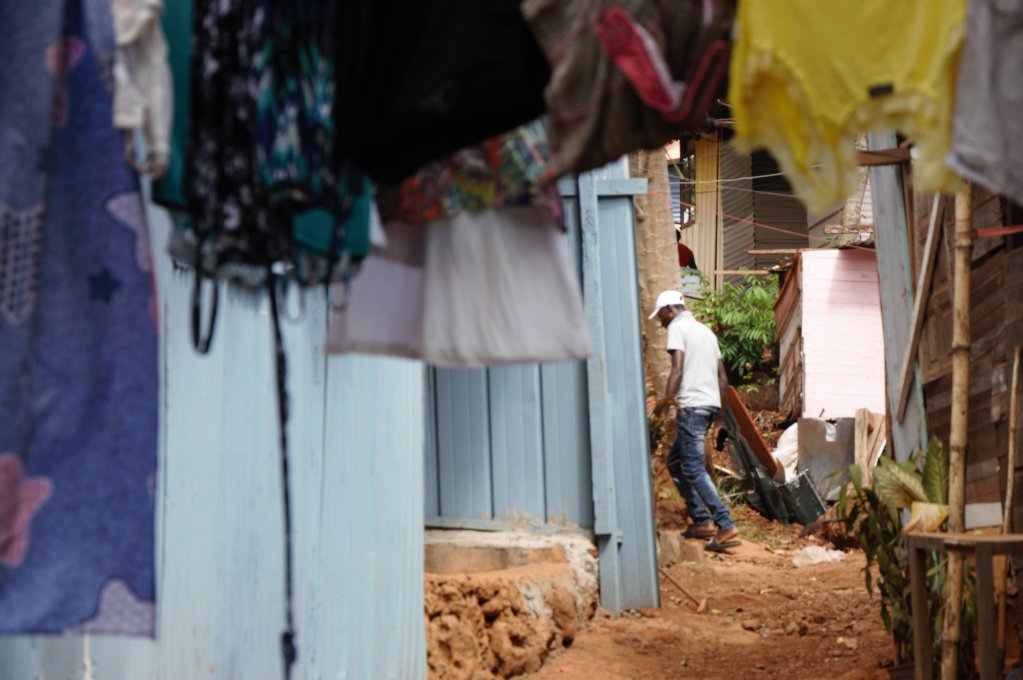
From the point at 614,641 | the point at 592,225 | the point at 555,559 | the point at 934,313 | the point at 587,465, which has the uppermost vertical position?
the point at 592,225

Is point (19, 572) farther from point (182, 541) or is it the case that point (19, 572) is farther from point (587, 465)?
point (587, 465)

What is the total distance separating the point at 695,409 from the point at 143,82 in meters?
7.72

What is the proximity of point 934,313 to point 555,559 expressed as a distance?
2.73m

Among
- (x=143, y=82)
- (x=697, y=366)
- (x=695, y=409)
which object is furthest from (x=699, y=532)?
(x=143, y=82)

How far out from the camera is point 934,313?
249 inches

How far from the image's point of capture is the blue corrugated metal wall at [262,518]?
12.8 ft

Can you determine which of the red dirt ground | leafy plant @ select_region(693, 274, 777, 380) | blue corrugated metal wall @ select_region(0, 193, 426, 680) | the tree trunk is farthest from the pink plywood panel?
blue corrugated metal wall @ select_region(0, 193, 426, 680)

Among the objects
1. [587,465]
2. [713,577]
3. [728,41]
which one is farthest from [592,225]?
[728,41]

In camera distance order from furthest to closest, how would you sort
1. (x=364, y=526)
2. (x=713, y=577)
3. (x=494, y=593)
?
1. (x=713, y=577)
2. (x=494, y=593)
3. (x=364, y=526)

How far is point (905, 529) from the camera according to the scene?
5457mm

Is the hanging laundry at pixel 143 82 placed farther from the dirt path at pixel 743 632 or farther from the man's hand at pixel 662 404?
the man's hand at pixel 662 404

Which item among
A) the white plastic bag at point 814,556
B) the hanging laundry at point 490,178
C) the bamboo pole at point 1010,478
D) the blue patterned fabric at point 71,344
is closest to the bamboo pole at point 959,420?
the bamboo pole at point 1010,478

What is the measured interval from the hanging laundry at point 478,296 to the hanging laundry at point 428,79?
17.3 inches

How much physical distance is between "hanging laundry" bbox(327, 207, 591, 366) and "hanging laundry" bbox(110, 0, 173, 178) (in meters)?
0.71
